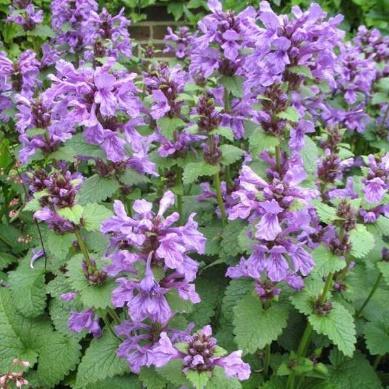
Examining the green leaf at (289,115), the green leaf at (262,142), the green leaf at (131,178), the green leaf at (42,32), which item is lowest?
the green leaf at (131,178)

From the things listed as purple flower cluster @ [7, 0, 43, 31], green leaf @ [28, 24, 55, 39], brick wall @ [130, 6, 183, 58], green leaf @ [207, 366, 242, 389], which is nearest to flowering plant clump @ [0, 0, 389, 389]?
green leaf @ [207, 366, 242, 389]

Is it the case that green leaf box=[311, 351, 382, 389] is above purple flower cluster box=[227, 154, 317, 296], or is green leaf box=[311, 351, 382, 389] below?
below

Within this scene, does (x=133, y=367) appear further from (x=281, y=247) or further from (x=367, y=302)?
(x=367, y=302)

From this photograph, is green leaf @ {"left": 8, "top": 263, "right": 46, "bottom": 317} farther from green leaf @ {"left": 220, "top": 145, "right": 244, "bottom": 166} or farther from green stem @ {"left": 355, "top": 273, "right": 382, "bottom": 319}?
green stem @ {"left": 355, "top": 273, "right": 382, "bottom": 319}

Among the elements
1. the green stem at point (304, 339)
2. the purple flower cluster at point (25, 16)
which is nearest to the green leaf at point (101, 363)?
the green stem at point (304, 339)

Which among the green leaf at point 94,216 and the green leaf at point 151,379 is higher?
the green leaf at point 94,216

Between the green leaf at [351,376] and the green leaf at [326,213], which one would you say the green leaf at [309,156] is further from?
the green leaf at [351,376]

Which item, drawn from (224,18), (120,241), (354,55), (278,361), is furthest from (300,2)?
(120,241)
